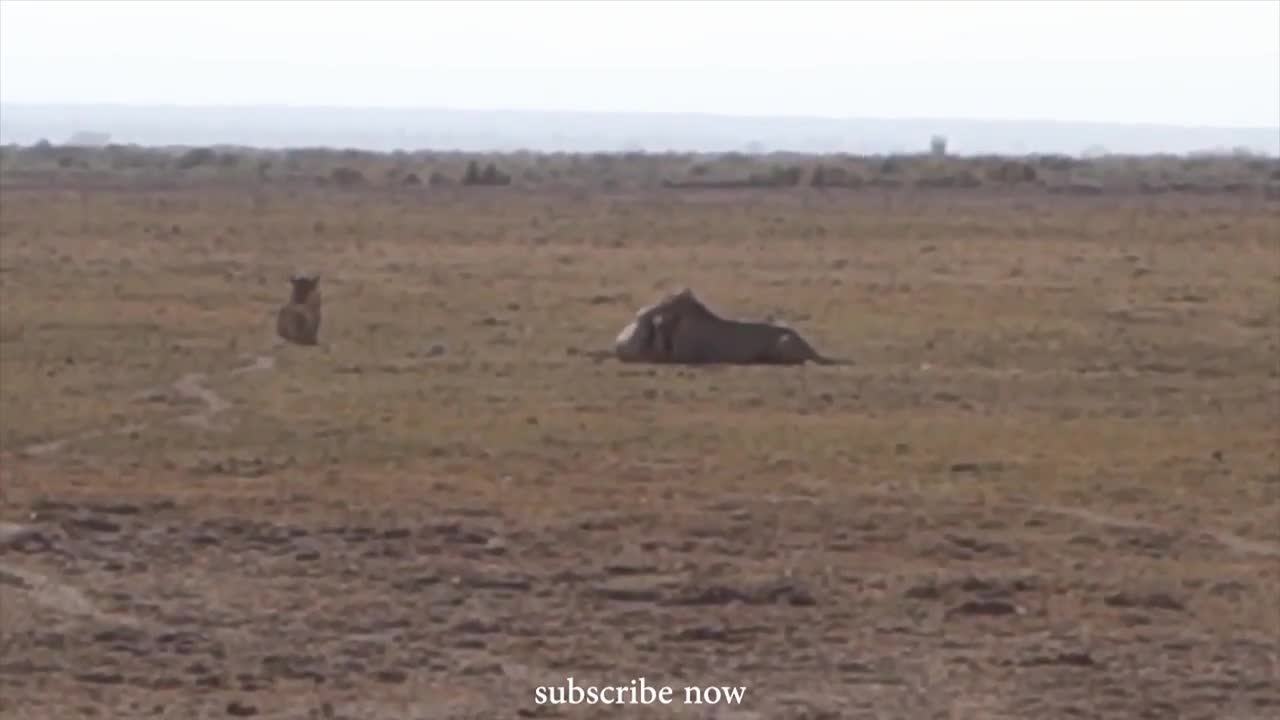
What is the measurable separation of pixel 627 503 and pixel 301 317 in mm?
10007

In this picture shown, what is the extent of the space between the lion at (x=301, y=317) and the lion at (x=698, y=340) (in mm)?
3300

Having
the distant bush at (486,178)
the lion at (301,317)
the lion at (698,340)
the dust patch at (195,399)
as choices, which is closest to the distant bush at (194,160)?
the distant bush at (486,178)

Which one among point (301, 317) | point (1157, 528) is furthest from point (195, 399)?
point (1157, 528)

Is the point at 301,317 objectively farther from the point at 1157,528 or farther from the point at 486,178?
the point at 486,178

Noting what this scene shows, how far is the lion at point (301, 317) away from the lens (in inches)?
963

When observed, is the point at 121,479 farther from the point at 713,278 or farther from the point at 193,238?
the point at 193,238

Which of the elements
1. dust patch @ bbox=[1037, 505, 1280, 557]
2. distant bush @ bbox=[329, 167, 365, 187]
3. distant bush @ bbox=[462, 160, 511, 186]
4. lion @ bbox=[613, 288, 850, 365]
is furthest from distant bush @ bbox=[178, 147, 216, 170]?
dust patch @ bbox=[1037, 505, 1280, 557]

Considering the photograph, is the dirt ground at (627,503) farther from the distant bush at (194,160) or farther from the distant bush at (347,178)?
the distant bush at (194,160)

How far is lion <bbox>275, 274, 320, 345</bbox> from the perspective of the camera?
2445 centimetres

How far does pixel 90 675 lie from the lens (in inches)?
406

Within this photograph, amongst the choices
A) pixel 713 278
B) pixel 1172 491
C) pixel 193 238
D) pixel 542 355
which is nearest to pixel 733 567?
pixel 1172 491

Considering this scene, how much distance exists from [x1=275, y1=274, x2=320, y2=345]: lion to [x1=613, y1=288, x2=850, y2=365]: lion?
10.8 ft

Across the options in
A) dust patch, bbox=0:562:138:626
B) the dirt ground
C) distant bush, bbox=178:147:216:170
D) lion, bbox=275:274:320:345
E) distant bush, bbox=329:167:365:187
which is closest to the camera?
the dirt ground

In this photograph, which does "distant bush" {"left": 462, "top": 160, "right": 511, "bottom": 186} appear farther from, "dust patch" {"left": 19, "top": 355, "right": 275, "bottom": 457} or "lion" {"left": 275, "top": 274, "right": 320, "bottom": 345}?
"dust patch" {"left": 19, "top": 355, "right": 275, "bottom": 457}
